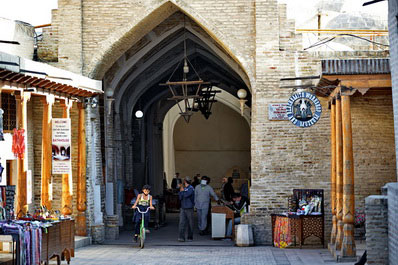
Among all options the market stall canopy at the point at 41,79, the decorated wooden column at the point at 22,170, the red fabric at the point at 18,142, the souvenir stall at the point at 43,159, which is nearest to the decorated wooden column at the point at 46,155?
the souvenir stall at the point at 43,159

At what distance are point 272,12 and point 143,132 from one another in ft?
32.2

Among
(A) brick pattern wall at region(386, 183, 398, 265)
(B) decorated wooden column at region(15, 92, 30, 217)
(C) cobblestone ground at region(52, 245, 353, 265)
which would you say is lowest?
(C) cobblestone ground at region(52, 245, 353, 265)

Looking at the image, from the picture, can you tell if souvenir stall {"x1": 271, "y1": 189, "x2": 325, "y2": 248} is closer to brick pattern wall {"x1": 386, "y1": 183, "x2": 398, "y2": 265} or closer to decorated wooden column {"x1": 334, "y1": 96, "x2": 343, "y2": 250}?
decorated wooden column {"x1": 334, "y1": 96, "x2": 343, "y2": 250}

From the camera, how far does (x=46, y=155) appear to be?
13430 millimetres

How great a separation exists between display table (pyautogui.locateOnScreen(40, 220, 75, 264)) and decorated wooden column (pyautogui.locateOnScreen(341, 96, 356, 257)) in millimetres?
4573

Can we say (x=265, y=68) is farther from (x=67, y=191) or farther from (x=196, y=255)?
(x=67, y=191)

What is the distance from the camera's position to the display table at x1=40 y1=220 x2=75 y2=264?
10.5m

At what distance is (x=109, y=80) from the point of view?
1786 centimetres

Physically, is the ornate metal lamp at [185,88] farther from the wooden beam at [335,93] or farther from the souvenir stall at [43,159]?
the wooden beam at [335,93]

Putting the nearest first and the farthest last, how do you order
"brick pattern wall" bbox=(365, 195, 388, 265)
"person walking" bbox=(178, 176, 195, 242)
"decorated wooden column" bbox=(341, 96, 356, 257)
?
"brick pattern wall" bbox=(365, 195, 388, 265)
"decorated wooden column" bbox=(341, 96, 356, 257)
"person walking" bbox=(178, 176, 195, 242)

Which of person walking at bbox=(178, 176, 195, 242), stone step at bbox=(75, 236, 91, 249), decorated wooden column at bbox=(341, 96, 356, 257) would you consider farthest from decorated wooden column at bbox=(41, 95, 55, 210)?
decorated wooden column at bbox=(341, 96, 356, 257)

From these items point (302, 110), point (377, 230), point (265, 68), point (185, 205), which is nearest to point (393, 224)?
point (377, 230)

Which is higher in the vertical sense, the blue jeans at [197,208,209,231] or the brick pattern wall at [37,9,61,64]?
the brick pattern wall at [37,9,61,64]

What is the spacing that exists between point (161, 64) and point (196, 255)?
322 inches
